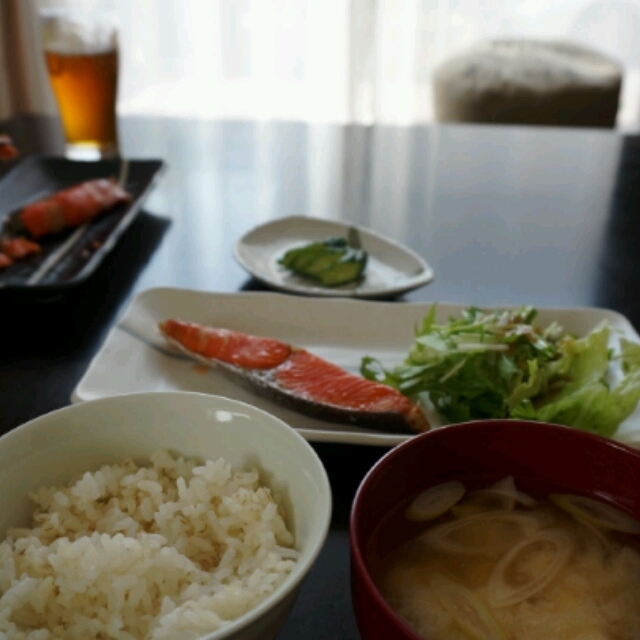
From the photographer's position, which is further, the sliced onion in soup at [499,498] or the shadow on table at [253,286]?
the shadow on table at [253,286]

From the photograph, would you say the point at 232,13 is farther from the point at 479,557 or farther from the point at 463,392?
the point at 479,557

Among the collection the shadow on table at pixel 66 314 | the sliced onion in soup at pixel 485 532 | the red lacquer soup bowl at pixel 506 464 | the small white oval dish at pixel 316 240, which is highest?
the red lacquer soup bowl at pixel 506 464

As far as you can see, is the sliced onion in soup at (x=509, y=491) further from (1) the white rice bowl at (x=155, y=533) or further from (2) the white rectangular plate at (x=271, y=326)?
(2) the white rectangular plate at (x=271, y=326)

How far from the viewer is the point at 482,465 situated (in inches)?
27.2

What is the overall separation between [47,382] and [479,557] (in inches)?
28.3

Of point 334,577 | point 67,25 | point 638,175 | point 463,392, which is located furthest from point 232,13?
point 334,577

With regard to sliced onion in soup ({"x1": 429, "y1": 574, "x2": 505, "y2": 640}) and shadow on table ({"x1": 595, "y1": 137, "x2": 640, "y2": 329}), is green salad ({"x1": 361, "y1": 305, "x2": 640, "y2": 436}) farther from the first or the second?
sliced onion in soup ({"x1": 429, "y1": 574, "x2": 505, "y2": 640})

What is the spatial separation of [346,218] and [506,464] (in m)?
1.17

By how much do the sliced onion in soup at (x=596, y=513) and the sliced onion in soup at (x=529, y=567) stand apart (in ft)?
0.08

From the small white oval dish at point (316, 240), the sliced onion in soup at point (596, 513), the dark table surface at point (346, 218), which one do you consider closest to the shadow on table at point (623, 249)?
the dark table surface at point (346, 218)

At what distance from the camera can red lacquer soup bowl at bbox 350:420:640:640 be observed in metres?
0.64

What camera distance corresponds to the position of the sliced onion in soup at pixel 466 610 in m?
0.58

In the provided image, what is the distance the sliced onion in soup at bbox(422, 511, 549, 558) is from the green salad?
0.29 metres

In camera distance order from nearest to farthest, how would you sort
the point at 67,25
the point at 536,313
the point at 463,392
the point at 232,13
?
1. the point at 463,392
2. the point at 536,313
3. the point at 67,25
4. the point at 232,13
